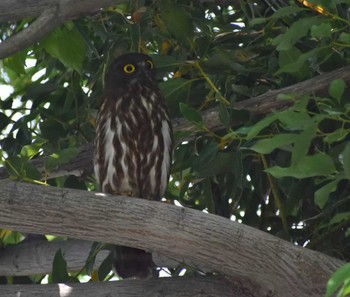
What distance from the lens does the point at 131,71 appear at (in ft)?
13.5

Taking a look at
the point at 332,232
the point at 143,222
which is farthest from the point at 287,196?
the point at 143,222

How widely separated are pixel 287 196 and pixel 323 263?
0.65 m

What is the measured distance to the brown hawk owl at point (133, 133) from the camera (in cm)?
396

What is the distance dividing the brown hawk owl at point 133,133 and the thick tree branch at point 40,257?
1.00 ft

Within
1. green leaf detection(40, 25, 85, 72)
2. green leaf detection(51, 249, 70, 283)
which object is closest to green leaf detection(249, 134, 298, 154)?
green leaf detection(51, 249, 70, 283)

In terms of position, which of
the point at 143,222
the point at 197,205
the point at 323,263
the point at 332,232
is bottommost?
the point at 197,205

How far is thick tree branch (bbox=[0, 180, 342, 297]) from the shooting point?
119 inches

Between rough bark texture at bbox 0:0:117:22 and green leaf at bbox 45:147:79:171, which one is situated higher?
rough bark texture at bbox 0:0:117:22

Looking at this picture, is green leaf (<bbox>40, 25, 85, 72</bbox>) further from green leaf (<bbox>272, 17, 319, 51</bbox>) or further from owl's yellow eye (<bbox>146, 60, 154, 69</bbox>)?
green leaf (<bbox>272, 17, 319, 51</bbox>)

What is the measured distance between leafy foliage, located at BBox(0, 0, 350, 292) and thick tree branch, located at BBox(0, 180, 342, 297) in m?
0.24

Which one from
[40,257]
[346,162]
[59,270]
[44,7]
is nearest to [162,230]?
[346,162]

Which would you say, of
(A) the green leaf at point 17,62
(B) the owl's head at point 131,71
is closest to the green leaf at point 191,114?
(B) the owl's head at point 131,71

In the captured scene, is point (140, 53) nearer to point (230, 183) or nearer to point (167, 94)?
point (167, 94)

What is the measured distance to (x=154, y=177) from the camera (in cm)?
407
